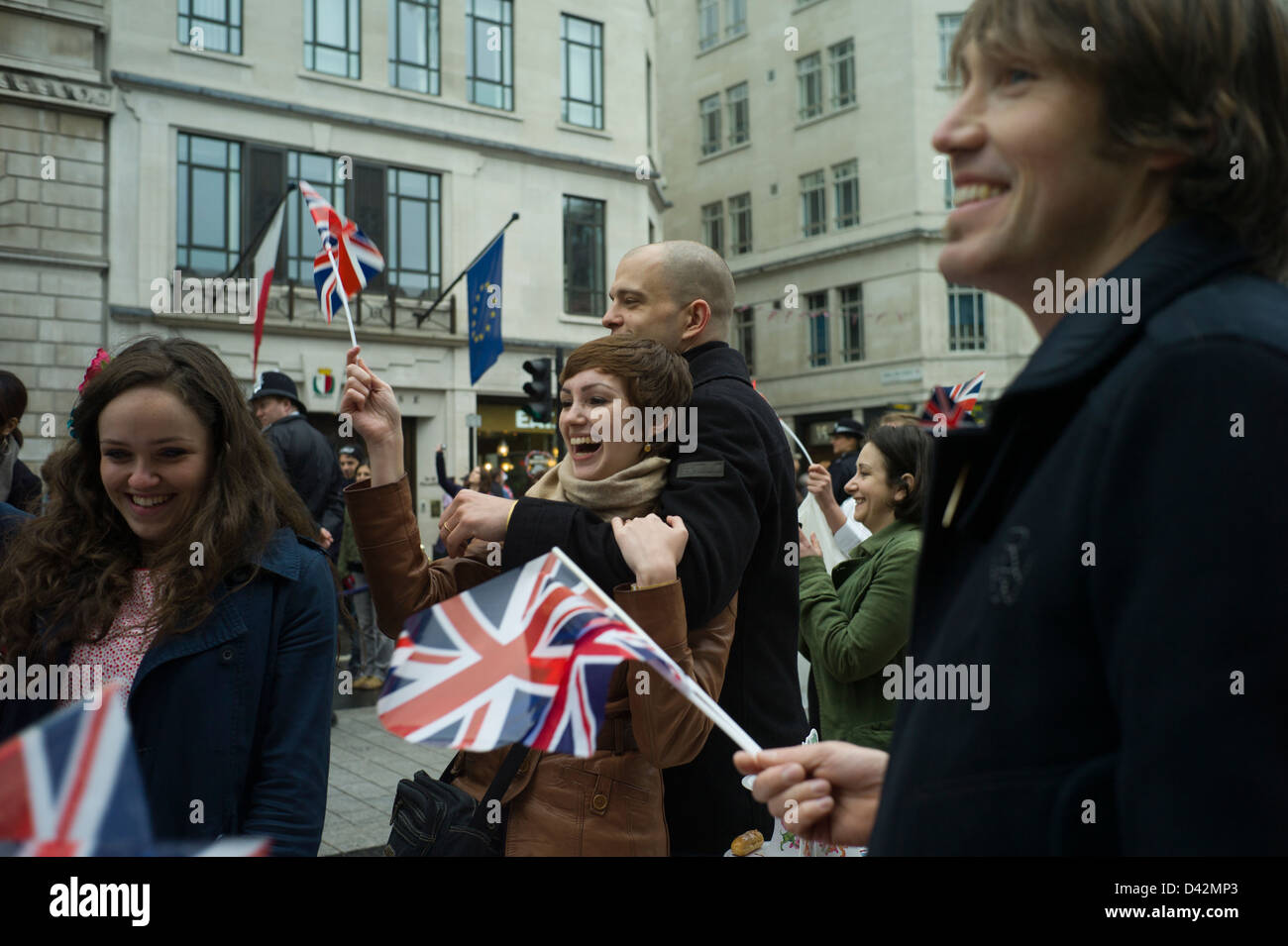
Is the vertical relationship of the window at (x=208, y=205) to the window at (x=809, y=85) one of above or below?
below

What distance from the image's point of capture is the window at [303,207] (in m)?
19.3

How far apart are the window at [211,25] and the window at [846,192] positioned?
17.0 metres

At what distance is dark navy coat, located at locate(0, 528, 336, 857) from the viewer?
2123 millimetres

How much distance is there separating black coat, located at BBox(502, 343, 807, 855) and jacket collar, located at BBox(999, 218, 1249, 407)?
1209mm

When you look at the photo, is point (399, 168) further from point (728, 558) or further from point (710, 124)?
point (728, 558)

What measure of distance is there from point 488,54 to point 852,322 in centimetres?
1264

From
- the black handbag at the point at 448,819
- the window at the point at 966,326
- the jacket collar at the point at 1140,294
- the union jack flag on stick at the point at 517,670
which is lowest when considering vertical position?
the black handbag at the point at 448,819

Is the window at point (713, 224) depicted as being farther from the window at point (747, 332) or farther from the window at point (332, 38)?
the window at point (332, 38)

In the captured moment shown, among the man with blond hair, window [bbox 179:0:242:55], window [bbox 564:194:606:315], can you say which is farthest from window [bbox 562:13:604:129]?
the man with blond hair

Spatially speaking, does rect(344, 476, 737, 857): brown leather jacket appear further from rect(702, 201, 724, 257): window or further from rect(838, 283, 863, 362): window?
rect(702, 201, 724, 257): window

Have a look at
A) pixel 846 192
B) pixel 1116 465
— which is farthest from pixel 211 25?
pixel 1116 465

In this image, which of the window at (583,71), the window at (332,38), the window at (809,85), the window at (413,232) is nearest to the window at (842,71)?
the window at (809,85)
